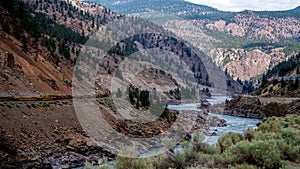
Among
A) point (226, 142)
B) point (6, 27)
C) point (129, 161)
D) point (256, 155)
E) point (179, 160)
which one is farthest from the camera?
point (6, 27)

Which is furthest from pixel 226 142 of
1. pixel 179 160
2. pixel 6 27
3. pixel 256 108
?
pixel 256 108

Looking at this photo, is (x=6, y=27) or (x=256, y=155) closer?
(x=256, y=155)

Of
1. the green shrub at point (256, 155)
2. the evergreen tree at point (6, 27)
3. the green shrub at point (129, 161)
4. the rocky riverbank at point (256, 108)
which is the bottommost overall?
the rocky riverbank at point (256, 108)

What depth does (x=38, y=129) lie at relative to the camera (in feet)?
101

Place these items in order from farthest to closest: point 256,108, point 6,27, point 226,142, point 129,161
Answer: point 256,108
point 6,27
point 226,142
point 129,161

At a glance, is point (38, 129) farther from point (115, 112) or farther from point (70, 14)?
point (70, 14)

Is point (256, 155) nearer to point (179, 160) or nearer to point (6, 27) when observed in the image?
point (179, 160)

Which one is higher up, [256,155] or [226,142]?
[256,155]

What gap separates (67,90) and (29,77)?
7.61 meters

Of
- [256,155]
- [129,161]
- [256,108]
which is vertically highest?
[256,155]

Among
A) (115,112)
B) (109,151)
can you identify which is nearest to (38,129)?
(109,151)

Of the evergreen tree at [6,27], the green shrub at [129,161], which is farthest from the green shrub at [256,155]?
the evergreen tree at [6,27]

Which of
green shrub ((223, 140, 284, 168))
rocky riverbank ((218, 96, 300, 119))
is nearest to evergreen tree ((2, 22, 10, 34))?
green shrub ((223, 140, 284, 168))

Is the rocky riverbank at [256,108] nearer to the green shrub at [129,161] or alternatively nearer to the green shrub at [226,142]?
the green shrub at [226,142]
